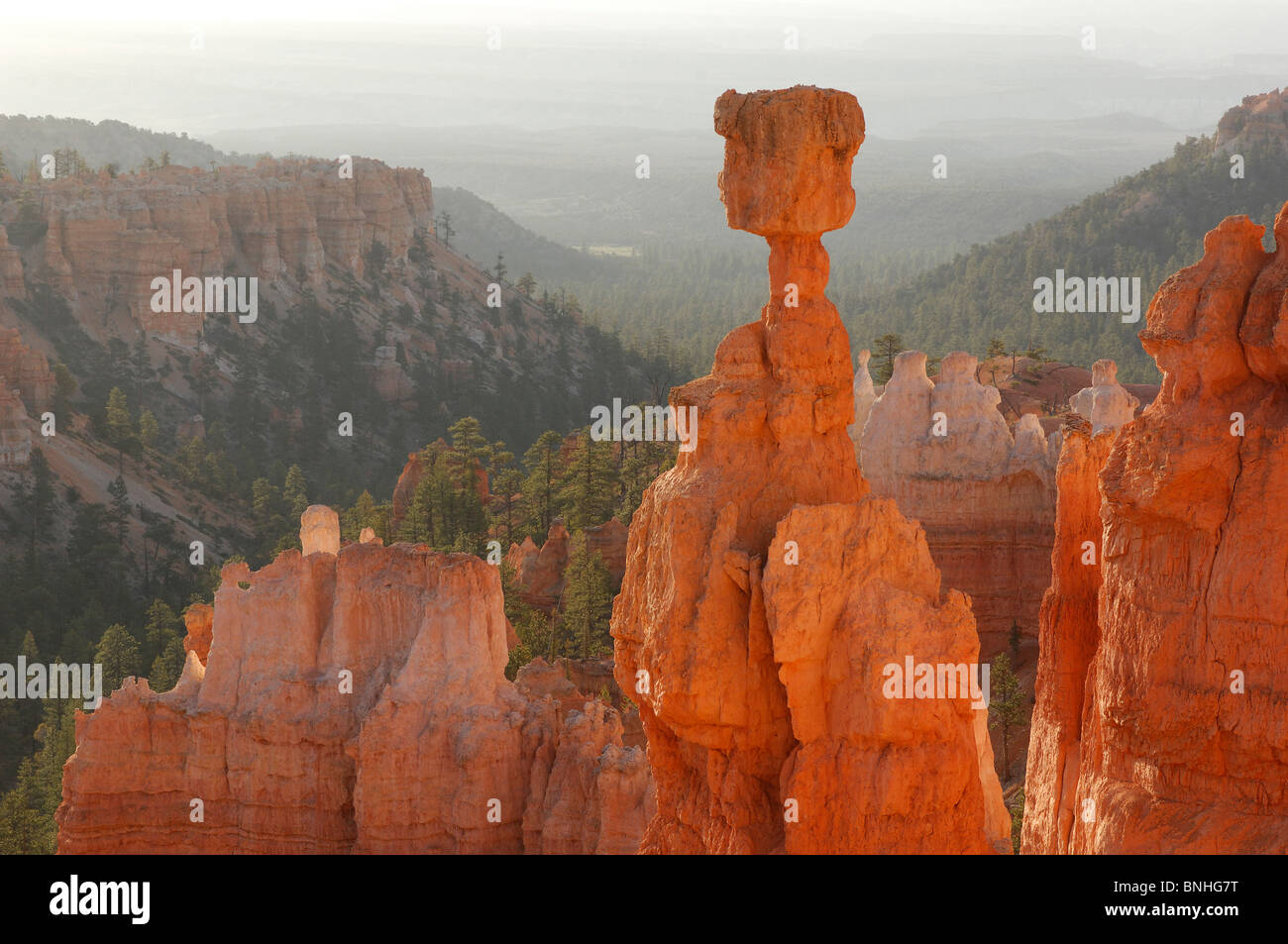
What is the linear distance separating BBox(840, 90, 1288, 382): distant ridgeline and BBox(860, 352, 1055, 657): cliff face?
5384 centimetres

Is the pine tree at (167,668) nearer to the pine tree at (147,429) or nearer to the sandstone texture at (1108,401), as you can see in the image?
the sandstone texture at (1108,401)

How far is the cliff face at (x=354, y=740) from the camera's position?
2022 cm

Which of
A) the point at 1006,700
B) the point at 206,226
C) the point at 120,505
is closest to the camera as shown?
the point at 1006,700

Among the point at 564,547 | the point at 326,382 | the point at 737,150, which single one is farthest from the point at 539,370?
the point at 737,150

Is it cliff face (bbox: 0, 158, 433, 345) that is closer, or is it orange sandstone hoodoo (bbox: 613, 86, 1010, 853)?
orange sandstone hoodoo (bbox: 613, 86, 1010, 853)

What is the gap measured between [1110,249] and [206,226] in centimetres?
5297

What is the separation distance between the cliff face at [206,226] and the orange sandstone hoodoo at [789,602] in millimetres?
80609

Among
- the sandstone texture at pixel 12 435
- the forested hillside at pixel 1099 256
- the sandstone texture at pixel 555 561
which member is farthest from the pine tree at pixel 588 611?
the forested hillside at pixel 1099 256

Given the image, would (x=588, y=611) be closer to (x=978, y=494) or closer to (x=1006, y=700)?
(x=978, y=494)

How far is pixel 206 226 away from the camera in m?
95.2

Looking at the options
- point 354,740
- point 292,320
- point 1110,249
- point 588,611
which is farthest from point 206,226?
point 354,740

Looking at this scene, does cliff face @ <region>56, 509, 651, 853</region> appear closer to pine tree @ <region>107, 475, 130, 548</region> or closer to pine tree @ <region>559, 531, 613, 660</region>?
pine tree @ <region>559, 531, 613, 660</region>

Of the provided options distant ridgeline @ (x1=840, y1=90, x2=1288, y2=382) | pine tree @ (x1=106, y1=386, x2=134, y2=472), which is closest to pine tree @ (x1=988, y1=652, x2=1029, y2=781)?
pine tree @ (x1=106, y1=386, x2=134, y2=472)

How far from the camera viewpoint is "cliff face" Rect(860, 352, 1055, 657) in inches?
1075
